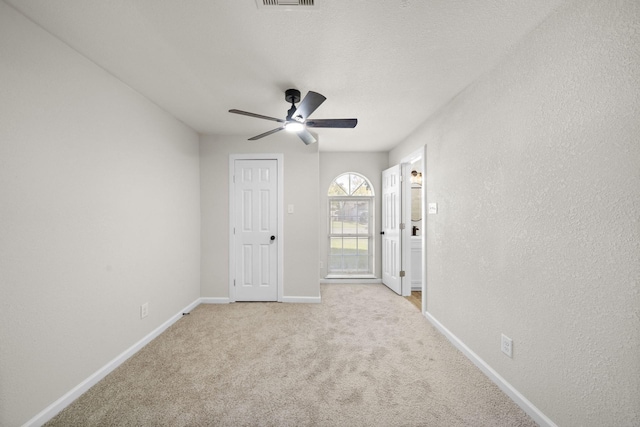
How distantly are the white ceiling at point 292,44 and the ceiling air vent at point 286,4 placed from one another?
4cm

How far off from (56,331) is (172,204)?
1.62 metres

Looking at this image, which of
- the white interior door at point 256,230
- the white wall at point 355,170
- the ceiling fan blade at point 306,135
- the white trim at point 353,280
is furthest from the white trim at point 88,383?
the white wall at point 355,170

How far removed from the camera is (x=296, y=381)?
76.5 inches

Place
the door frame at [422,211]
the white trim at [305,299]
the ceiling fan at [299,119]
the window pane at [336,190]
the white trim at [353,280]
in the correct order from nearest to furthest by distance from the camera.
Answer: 1. the ceiling fan at [299,119]
2. the door frame at [422,211]
3. the white trim at [305,299]
4. the white trim at [353,280]
5. the window pane at [336,190]

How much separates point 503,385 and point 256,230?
3.09 metres

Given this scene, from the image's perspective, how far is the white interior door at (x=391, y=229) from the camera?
4.09m

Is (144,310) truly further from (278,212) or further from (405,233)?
(405,233)

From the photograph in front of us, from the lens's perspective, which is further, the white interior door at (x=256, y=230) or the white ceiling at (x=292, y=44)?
the white interior door at (x=256, y=230)

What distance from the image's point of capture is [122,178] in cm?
225

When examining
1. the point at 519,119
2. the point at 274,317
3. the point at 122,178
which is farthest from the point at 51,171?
the point at 519,119

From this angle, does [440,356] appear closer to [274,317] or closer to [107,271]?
[274,317]

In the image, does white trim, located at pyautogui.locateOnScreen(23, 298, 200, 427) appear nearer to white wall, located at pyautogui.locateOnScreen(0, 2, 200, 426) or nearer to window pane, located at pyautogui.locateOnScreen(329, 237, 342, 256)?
white wall, located at pyautogui.locateOnScreen(0, 2, 200, 426)

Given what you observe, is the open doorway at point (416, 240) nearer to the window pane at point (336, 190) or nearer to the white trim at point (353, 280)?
the white trim at point (353, 280)

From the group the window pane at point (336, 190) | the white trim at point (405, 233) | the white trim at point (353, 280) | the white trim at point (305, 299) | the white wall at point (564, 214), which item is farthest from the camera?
the window pane at point (336, 190)
